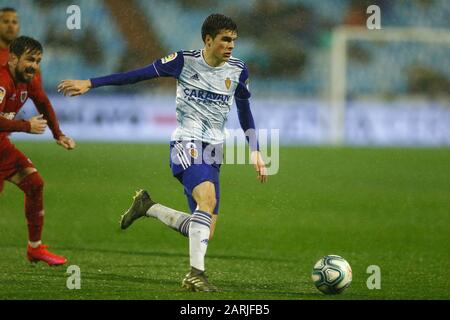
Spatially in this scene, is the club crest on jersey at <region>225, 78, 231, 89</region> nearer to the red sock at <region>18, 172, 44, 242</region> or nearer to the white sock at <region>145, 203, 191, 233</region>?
the white sock at <region>145, 203, 191, 233</region>

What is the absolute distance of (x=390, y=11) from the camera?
28.3 meters

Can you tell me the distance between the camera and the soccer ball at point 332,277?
21.4ft

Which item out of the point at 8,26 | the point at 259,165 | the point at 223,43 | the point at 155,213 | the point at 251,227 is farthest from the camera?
the point at 251,227

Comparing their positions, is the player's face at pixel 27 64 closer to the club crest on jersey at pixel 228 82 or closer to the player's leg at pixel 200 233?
the club crest on jersey at pixel 228 82

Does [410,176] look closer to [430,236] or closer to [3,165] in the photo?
[430,236]

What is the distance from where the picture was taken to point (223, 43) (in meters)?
6.89

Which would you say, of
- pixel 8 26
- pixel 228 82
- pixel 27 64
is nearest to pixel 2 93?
pixel 27 64

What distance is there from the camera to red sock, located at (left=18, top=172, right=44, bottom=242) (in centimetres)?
786

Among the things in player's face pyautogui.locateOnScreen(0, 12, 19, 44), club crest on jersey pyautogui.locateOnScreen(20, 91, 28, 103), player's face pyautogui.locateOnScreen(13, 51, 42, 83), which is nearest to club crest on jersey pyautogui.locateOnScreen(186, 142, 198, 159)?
player's face pyautogui.locateOnScreen(13, 51, 42, 83)

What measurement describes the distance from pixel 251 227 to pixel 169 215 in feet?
14.5

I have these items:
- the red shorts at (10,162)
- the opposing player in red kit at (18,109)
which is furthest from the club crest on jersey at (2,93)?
the red shorts at (10,162)

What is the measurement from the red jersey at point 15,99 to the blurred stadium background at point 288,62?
14.9m

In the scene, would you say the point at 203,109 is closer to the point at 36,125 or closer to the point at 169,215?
the point at 169,215
